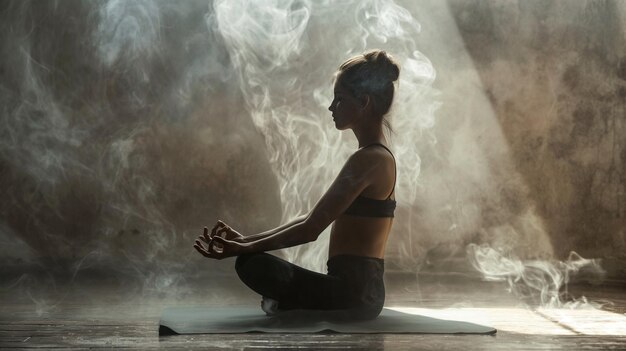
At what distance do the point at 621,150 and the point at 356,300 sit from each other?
3867mm

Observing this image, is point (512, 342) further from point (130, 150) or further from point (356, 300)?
point (130, 150)

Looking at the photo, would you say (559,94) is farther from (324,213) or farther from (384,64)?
(324,213)

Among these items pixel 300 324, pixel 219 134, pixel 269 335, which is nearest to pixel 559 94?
pixel 219 134

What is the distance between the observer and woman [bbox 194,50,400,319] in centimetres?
309

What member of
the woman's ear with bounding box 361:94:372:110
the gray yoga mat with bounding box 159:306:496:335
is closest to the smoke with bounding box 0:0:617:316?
the gray yoga mat with bounding box 159:306:496:335

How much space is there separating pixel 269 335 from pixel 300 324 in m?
0.21

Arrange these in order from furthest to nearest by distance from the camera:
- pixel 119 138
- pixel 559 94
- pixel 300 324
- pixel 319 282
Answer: pixel 559 94 < pixel 119 138 < pixel 319 282 < pixel 300 324

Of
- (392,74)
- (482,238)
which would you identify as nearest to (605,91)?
(482,238)

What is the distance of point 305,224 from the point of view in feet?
10.1

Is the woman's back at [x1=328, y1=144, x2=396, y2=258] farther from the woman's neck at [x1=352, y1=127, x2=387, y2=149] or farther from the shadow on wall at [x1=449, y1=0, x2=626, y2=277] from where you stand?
the shadow on wall at [x1=449, y1=0, x2=626, y2=277]

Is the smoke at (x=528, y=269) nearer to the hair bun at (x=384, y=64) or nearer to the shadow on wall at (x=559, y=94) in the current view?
the shadow on wall at (x=559, y=94)

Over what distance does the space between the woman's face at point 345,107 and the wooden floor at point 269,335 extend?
90 cm

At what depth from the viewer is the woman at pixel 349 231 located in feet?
10.1

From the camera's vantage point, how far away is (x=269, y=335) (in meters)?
2.86
